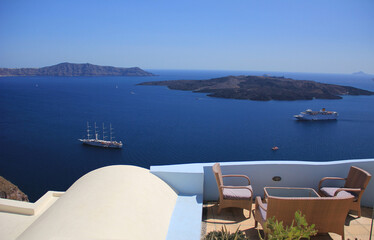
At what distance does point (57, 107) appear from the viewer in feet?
188

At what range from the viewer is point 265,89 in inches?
3155

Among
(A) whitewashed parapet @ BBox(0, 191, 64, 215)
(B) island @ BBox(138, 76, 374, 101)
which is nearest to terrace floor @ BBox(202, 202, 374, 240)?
(A) whitewashed parapet @ BBox(0, 191, 64, 215)

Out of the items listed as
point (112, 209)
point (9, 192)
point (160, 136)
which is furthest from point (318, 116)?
point (112, 209)

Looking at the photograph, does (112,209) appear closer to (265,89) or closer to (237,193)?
(237,193)

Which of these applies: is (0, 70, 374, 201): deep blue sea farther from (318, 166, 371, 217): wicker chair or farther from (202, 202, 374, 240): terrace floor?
(318, 166, 371, 217): wicker chair

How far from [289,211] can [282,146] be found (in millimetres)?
35555

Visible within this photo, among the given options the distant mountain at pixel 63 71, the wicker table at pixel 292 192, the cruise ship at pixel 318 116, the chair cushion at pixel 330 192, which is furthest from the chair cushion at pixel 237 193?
the distant mountain at pixel 63 71

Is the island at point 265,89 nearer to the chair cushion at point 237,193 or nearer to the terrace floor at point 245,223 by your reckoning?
the terrace floor at point 245,223

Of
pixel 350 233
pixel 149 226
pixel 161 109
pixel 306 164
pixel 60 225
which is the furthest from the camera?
pixel 161 109

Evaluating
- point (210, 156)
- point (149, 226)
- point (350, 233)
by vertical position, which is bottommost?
point (210, 156)

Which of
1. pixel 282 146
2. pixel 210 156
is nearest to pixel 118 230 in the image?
pixel 210 156

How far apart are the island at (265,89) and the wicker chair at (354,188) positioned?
70837 millimetres

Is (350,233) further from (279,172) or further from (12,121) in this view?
(12,121)

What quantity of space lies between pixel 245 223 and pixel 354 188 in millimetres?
1259
